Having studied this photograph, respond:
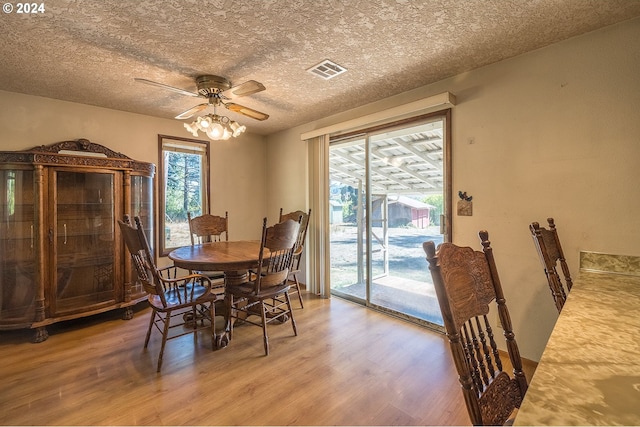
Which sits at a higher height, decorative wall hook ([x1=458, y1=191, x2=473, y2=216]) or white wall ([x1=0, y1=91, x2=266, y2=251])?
white wall ([x1=0, y1=91, x2=266, y2=251])

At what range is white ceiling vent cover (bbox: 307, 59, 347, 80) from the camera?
2.28 meters

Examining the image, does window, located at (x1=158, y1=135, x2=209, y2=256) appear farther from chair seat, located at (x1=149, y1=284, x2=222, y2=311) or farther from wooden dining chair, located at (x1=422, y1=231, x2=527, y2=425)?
wooden dining chair, located at (x1=422, y1=231, x2=527, y2=425)

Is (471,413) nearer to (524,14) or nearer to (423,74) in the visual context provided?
(524,14)

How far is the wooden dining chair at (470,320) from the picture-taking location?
829mm

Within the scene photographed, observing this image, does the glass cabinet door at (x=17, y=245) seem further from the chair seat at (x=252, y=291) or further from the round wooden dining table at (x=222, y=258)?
the chair seat at (x=252, y=291)

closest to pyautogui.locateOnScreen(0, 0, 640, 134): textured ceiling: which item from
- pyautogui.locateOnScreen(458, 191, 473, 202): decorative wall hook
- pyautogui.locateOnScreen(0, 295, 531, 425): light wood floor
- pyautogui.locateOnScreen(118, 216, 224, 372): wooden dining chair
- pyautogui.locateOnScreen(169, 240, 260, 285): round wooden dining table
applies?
pyautogui.locateOnScreen(458, 191, 473, 202): decorative wall hook

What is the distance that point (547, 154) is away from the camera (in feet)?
6.71

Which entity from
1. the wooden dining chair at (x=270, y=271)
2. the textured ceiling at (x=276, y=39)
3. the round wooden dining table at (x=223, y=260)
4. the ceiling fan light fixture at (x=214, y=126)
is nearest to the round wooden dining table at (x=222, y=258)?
the round wooden dining table at (x=223, y=260)

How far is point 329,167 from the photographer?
372 centimetres

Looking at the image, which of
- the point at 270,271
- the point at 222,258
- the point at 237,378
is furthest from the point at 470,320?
the point at 222,258

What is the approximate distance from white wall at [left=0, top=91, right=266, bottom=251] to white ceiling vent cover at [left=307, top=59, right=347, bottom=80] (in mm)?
2254

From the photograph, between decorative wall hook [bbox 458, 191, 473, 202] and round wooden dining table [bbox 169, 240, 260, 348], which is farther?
decorative wall hook [bbox 458, 191, 473, 202]

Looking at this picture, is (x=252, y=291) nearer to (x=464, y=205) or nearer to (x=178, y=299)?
(x=178, y=299)

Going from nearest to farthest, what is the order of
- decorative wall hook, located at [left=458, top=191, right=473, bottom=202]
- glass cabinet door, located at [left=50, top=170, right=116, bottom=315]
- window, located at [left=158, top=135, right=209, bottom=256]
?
decorative wall hook, located at [left=458, top=191, right=473, bottom=202] < glass cabinet door, located at [left=50, top=170, right=116, bottom=315] < window, located at [left=158, top=135, right=209, bottom=256]
